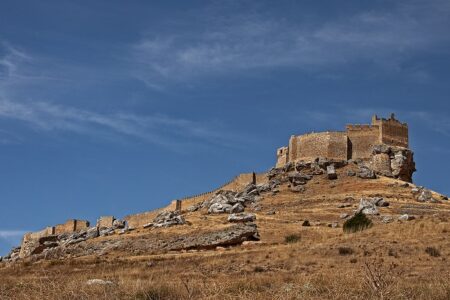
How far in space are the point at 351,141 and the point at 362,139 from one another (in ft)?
2.66

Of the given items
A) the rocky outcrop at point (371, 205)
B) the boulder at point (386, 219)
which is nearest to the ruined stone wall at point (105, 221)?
the rocky outcrop at point (371, 205)

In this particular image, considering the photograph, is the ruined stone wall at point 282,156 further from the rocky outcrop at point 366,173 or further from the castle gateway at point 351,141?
the rocky outcrop at point 366,173

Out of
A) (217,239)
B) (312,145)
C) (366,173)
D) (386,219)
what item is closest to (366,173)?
(366,173)

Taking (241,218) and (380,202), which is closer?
(241,218)

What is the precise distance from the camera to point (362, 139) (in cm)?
5019

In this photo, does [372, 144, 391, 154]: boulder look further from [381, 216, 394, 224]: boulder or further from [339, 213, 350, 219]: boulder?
[381, 216, 394, 224]: boulder

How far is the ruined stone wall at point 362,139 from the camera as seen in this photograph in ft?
163

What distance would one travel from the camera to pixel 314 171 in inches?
1874

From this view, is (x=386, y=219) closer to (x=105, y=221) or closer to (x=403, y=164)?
(x=403, y=164)

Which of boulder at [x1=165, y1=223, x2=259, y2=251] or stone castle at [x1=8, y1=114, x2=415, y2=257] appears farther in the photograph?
stone castle at [x1=8, y1=114, x2=415, y2=257]

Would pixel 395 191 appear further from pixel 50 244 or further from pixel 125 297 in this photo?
pixel 125 297

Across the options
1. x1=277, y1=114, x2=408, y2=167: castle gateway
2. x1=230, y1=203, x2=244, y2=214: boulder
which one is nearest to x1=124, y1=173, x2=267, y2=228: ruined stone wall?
x1=277, y1=114, x2=408, y2=167: castle gateway

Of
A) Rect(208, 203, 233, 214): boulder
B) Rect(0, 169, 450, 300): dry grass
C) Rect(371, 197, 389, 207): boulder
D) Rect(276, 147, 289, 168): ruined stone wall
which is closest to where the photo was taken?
Rect(0, 169, 450, 300): dry grass

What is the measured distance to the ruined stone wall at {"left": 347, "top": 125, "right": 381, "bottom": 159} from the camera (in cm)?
4981
